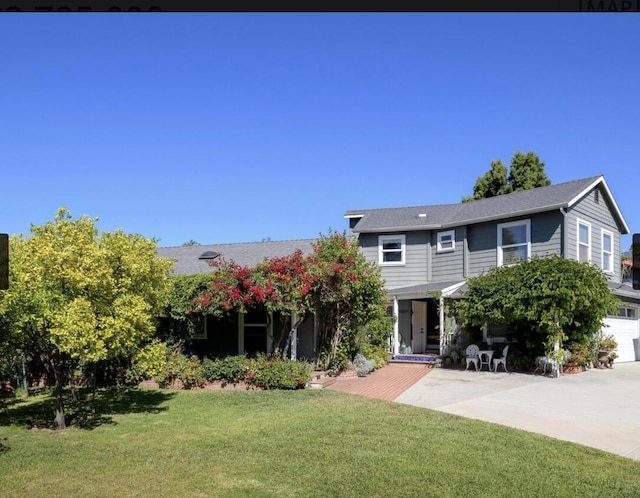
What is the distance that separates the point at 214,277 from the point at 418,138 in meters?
8.58

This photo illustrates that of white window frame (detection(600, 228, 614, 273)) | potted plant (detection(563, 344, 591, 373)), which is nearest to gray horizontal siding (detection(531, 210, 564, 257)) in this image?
potted plant (detection(563, 344, 591, 373))

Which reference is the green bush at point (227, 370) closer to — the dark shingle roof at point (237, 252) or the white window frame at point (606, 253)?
the dark shingle roof at point (237, 252)

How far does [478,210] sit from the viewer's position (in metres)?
22.4

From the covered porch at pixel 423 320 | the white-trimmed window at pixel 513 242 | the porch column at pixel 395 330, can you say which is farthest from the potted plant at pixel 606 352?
the porch column at pixel 395 330

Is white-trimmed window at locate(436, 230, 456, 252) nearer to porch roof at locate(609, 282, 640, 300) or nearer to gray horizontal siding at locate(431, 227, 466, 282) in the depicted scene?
gray horizontal siding at locate(431, 227, 466, 282)

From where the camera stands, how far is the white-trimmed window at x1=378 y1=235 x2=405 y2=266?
77.2 ft

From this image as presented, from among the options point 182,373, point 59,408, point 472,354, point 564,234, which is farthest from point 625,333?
point 59,408

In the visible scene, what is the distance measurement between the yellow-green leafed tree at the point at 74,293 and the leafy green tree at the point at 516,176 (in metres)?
29.4

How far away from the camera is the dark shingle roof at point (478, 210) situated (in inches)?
776

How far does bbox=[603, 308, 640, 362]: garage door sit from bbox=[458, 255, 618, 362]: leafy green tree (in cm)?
329

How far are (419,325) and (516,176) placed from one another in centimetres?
1654

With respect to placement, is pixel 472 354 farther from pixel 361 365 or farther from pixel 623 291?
Result: pixel 623 291

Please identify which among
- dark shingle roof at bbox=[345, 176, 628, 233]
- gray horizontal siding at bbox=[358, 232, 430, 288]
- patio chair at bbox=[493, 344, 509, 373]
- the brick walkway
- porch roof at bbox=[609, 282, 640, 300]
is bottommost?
the brick walkway
